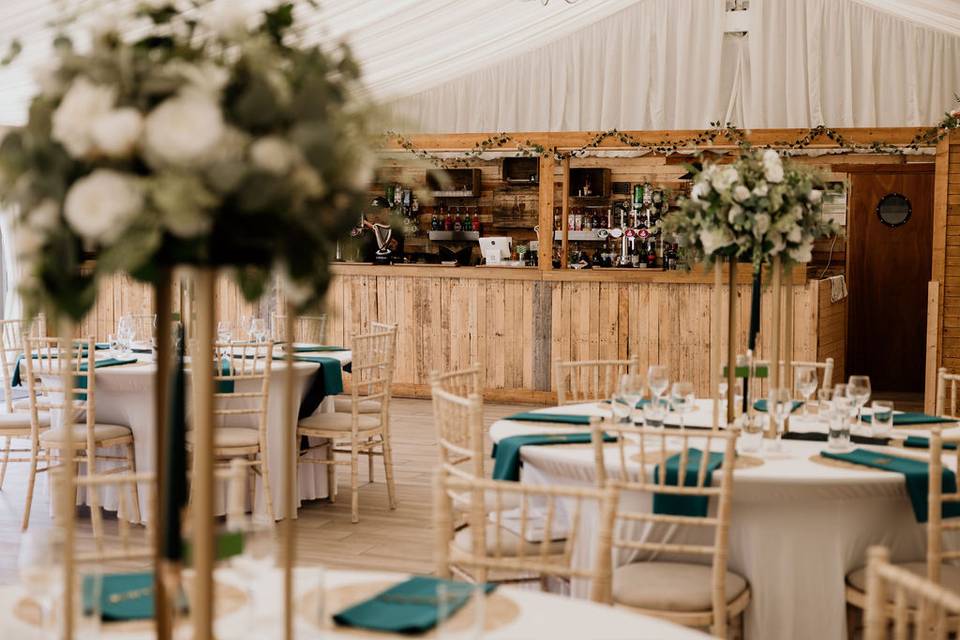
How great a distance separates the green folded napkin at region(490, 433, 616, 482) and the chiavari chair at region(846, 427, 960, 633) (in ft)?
3.25

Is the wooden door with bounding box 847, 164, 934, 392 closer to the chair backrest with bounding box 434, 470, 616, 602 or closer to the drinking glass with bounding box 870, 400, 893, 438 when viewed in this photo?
the drinking glass with bounding box 870, 400, 893, 438

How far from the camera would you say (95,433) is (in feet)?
18.9

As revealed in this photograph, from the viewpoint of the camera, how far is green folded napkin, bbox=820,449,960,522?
3.46 meters

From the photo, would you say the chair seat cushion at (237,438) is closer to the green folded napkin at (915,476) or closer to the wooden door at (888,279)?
the green folded napkin at (915,476)

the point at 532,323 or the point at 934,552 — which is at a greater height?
the point at 532,323

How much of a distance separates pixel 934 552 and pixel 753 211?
141 centimetres

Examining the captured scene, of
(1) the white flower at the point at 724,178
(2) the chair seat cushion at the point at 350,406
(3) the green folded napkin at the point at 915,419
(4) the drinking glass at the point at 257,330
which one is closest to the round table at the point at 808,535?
(3) the green folded napkin at the point at 915,419

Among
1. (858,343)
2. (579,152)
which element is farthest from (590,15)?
(858,343)

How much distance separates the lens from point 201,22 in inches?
67.6

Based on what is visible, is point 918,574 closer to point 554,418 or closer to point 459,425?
point 554,418

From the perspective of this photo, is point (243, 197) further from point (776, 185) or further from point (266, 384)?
point (266, 384)

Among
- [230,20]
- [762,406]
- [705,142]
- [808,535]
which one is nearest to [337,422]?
[762,406]

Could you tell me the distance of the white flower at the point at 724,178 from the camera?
411cm

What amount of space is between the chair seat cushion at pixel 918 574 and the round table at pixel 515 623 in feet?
5.14
